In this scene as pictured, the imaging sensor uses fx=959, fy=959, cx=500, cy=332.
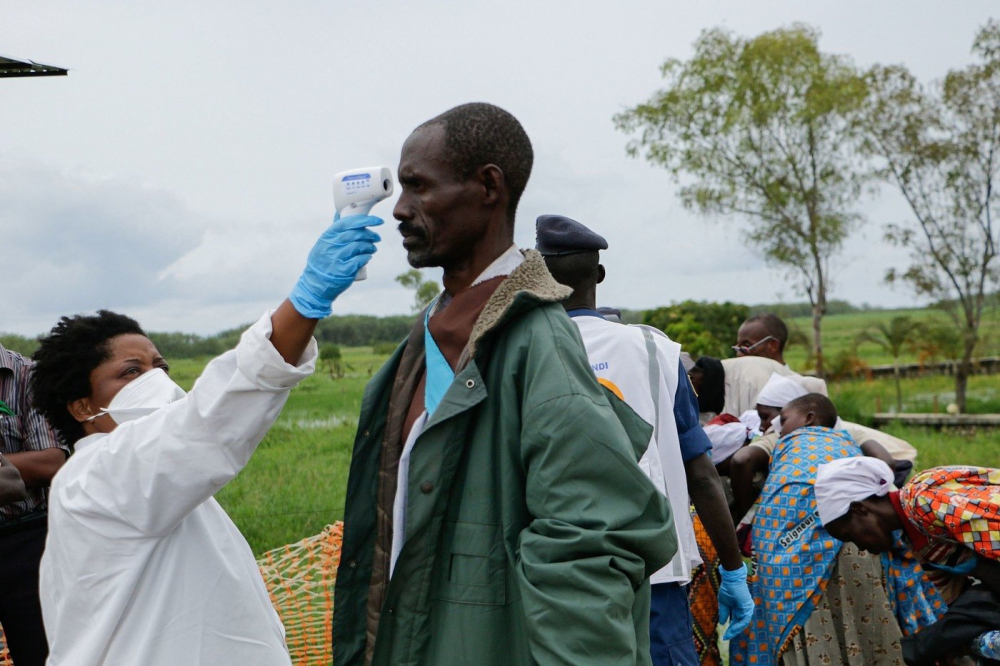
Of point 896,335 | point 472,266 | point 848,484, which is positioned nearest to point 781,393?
point 848,484

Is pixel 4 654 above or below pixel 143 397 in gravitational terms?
below

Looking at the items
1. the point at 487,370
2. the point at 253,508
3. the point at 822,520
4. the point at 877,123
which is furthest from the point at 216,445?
the point at 877,123

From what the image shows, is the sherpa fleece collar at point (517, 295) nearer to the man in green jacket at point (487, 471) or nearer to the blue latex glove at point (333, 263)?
the man in green jacket at point (487, 471)

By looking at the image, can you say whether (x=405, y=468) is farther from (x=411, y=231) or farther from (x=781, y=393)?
(x=781, y=393)

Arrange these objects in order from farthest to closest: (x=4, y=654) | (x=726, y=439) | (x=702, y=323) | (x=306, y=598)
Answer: (x=702, y=323) < (x=726, y=439) < (x=306, y=598) < (x=4, y=654)

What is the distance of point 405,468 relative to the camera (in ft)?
6.13

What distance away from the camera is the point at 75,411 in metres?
2.38

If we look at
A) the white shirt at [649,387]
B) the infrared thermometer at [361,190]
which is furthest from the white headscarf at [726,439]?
the infrared thermometer at [361,190]

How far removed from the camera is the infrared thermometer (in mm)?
1854

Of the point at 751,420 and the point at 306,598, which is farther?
the point at 751,420

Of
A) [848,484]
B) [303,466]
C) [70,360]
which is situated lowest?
[303,466]

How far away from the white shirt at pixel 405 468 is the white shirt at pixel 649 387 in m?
0.99

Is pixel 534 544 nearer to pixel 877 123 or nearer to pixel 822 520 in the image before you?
pixel 822 520

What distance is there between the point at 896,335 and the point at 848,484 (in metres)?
15.4
